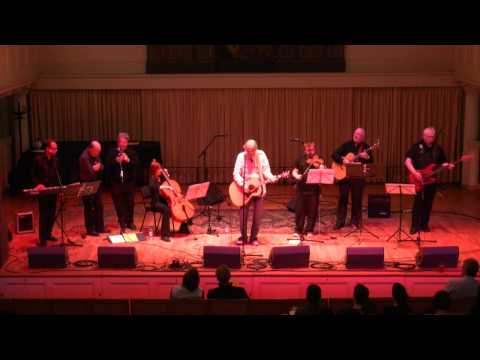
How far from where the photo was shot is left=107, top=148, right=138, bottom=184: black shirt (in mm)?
12328

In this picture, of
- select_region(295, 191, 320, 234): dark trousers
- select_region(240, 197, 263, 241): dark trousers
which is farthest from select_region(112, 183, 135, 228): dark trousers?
select_region(295, 191, 320, 234): dark trousers

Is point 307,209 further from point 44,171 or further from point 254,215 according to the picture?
point 44,171

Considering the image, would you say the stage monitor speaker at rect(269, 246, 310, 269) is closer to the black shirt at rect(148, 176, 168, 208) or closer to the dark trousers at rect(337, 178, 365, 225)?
the dark trousers at rect(337, 178, 365, 225)

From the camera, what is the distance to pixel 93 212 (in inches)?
490

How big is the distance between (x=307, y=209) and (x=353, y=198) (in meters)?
0.95

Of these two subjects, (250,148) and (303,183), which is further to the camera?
(303,183)

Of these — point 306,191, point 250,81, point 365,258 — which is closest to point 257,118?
point 250,81

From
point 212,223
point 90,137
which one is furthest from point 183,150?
point 212,223

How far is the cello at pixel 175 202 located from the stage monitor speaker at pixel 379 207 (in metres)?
3.61

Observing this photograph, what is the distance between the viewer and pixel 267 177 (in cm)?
1157

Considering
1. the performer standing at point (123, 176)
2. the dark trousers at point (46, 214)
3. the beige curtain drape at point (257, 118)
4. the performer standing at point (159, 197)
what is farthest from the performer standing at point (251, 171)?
the beige curtain drape at point (257, 118)
